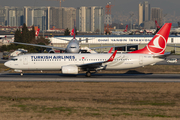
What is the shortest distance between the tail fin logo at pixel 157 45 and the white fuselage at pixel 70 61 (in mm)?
2396

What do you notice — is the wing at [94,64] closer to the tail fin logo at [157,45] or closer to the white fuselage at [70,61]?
the white fuselage at [70,61]

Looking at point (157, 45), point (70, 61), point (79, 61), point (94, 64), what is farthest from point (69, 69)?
point (157, 45)

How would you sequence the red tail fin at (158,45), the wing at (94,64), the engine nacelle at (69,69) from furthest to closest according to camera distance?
the red tail fin at (158,45), the wing at (94,64), the engine nacelle at (69,69)

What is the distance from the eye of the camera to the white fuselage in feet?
139

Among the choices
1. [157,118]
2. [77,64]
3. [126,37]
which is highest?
[126,37]

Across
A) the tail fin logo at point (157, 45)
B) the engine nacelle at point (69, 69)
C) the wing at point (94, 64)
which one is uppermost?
the tail fin logo at point (157, 45)

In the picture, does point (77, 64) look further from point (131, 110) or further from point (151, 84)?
point (131, 110)

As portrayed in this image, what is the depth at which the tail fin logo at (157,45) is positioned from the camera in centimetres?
4575

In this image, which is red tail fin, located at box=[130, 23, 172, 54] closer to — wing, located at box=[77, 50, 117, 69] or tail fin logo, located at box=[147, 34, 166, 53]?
tail fin logo, located at box=[147, 34, 166, 53]

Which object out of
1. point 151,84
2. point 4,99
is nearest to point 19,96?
point 4,99

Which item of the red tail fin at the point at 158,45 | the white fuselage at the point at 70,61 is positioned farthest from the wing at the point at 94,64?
the red tail fin at the point at 158,45

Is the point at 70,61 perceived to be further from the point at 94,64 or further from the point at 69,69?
the point at 94,64

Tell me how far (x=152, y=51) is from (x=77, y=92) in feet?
64.2

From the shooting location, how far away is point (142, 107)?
2455 centimetres
